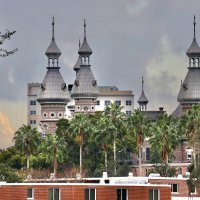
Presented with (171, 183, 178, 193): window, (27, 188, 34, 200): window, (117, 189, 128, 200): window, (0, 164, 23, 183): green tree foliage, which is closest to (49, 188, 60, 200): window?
(27, 188, 34, 200): window

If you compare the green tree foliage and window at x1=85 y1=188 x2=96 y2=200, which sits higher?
the green tree foliage

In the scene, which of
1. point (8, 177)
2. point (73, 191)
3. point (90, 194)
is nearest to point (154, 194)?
point (90, 194)

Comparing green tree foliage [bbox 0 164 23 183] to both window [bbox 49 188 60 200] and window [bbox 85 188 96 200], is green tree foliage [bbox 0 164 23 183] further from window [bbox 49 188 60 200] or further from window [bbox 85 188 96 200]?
window [bbox 85 188 96 200]

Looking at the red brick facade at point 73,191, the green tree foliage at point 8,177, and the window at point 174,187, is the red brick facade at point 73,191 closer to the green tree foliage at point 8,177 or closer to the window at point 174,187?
the window at point 174,187

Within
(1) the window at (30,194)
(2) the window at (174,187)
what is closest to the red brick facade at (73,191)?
(1) the window at (30,194)

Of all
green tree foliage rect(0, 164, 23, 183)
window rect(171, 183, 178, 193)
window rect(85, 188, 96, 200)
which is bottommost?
window rect(85, 188, 96, 200)

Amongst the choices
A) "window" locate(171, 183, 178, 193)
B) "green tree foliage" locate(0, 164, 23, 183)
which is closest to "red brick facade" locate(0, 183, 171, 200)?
"window" locate(171, 183, 178, 193)

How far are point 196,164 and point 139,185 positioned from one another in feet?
100

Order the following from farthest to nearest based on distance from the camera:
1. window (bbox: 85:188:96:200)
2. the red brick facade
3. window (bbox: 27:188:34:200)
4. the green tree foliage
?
1. the green tree foliage
2. window (bbox: 27:188:34:200)
3. window (bbox: 85:188:96:200)
4. the red brick facade

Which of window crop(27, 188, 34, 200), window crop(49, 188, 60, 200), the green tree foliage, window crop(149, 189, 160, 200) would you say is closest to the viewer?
window crop(49, 188, 60, 200)

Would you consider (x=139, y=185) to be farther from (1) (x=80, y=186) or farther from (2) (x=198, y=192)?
(2) (x=198, y=192)

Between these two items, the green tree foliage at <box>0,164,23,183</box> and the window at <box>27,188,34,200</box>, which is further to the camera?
the green tree foliage at <box>0,164,23,183</box>

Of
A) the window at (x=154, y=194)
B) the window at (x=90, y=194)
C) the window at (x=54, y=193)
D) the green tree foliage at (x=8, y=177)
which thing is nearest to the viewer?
the window at (x=90, y=194)

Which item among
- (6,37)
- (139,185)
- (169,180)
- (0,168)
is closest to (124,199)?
(139,185)
